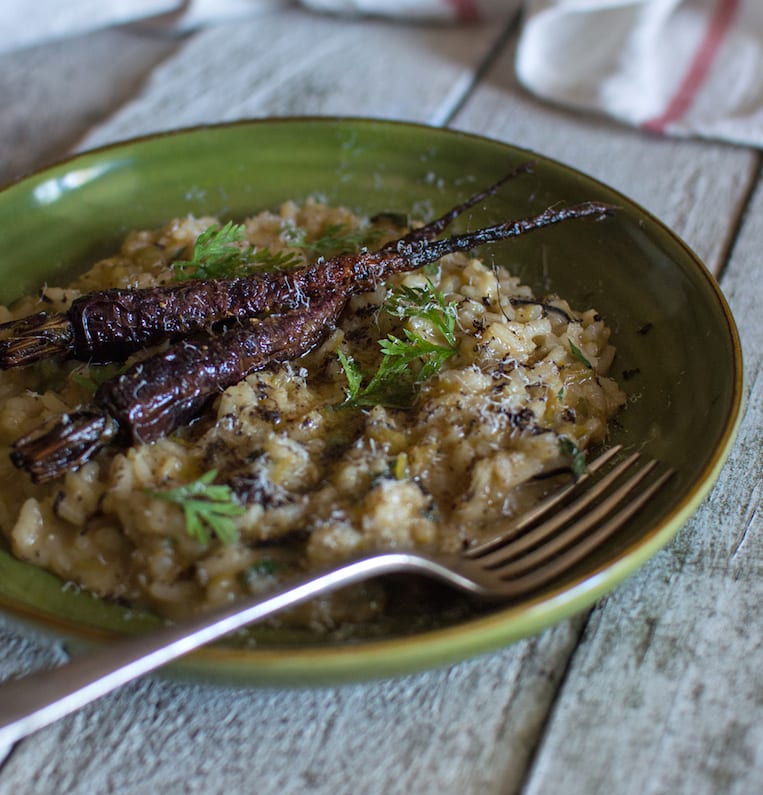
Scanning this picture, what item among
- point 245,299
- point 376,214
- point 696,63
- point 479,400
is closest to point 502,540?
point 479,400

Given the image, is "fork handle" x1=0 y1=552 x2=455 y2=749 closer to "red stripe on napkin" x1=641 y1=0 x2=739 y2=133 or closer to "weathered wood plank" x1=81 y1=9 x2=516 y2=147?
"weathered wood plank" x1=81 y1=9 x2=516 y2=147

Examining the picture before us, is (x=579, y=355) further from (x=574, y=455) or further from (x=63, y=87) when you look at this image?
(x=63, y=87)

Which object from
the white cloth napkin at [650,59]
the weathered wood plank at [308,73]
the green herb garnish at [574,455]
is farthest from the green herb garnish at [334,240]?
the white cloth napkin at [650,59]

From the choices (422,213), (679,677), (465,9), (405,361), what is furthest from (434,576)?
(465,9)

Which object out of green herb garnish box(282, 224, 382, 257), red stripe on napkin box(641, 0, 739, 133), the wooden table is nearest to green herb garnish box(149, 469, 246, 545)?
the wooden table

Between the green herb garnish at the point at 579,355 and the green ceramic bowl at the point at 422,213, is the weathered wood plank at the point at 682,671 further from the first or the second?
the green herb garnish at the point at 579,355
